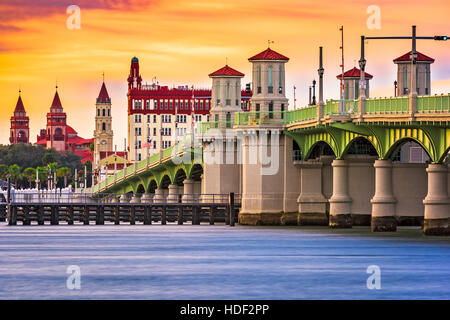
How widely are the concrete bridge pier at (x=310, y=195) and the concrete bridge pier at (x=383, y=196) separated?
15.4m

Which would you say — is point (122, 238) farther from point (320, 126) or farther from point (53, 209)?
point (53, 209)

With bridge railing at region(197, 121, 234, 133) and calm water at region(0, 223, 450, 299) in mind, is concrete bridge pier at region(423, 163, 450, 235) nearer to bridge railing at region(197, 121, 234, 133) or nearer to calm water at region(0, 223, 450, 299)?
calm water at region(0, 223, 450, 299)

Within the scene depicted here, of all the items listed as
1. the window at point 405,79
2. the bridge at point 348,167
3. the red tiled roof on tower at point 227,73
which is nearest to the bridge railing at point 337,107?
the bridge at point 348,167

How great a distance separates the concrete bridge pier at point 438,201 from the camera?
325 feet

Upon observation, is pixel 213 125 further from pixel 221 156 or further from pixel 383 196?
pixel 383 196

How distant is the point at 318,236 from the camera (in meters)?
111

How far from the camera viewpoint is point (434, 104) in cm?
9525

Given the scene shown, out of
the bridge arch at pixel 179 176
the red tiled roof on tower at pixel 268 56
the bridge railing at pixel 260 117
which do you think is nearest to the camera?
the bridge railing at pixel 260 117

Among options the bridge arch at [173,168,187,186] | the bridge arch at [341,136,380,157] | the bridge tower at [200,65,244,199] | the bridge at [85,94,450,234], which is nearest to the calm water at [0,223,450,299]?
the bridge at [85,94,450,234]

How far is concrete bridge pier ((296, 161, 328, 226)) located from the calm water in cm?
607

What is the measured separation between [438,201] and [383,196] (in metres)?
10.3

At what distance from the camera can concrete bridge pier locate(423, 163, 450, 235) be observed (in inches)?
3900

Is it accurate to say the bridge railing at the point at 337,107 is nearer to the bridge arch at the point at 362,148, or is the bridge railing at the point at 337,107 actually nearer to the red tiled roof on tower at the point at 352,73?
the bridge arch at the point at 362,148
